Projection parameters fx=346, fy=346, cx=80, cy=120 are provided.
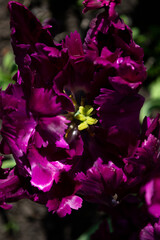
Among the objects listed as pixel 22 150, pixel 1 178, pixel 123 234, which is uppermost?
pixel 22 150

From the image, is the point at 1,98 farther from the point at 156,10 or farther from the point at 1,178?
the point at 156,10

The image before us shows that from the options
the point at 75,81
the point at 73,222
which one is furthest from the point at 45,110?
the point at 73,222

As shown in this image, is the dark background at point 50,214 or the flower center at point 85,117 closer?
the flower center at point 85,117

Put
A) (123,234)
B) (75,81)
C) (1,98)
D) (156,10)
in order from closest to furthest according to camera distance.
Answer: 1. (1,98)
2. (75,81)
3. (123,234)
4. (156,10)

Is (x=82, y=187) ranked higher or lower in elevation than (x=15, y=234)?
higher

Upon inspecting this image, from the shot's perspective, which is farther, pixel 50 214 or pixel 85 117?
pixel 50 214

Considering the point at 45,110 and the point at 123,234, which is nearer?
the point at 45,110

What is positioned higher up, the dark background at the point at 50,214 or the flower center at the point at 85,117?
the flower center at the point at 85,117

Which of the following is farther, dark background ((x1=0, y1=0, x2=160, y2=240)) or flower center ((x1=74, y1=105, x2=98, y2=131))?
dark background ((x1=0, y1=0, x2=160, y2=240))

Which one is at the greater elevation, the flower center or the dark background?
the flower center

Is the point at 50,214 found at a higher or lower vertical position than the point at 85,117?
lower

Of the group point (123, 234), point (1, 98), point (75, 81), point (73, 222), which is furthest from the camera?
point (73, 222)
